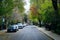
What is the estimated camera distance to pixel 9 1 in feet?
130

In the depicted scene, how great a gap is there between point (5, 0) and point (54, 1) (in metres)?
9.12

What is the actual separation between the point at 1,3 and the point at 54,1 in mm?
9359

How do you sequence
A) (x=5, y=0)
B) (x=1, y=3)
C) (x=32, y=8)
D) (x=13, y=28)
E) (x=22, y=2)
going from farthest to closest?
(x=32, y=8), (x=22, y=2), (x=13, y=28), (x=5, y=0), (x=1, y=3)

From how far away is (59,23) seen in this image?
1307 inches

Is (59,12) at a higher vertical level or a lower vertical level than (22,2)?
lower

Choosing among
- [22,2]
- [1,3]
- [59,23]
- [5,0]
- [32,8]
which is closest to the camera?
[59,23]

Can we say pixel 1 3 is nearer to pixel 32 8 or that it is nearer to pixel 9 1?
pixel 9 1

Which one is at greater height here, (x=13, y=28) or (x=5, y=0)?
(x=5, y=0)

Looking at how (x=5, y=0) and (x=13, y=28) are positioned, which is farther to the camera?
(x=13, y=28)

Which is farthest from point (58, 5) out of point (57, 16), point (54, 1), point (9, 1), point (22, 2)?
point (22, 2)

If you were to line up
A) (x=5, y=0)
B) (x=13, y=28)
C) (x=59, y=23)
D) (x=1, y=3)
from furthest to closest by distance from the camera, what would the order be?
(x=13, y=28) → (x=5, y=0) → (x=1, y=3) → (x=59, y=23)

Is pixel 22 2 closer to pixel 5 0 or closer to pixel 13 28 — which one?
pixel 13 28

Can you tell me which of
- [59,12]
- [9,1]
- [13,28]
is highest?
[9,1]

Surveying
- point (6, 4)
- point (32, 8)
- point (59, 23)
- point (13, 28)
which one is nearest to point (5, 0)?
point (6, 4)
